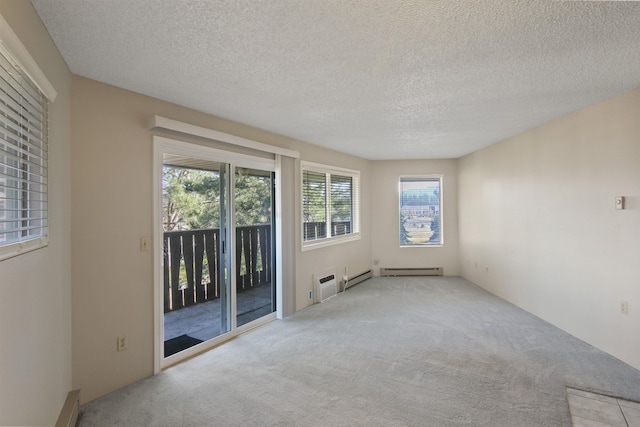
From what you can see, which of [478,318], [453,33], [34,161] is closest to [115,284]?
[34,161]

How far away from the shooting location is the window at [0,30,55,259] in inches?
50.1

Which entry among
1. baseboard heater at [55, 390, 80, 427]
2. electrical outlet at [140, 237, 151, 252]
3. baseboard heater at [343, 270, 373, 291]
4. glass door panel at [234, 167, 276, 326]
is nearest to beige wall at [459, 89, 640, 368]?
baseboard heater at [343, 270, 373, 291]

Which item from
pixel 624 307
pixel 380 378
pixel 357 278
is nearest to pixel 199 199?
pixel 380 378

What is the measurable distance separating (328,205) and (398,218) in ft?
6.24

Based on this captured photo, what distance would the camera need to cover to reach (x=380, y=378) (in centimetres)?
256

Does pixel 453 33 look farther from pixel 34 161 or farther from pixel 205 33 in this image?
pixel 34 161

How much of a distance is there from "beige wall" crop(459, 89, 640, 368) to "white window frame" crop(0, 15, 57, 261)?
4221 millimetres

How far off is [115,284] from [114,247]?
30cm

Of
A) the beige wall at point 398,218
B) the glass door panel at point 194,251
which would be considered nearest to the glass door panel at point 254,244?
the glass door panel at point 194,251

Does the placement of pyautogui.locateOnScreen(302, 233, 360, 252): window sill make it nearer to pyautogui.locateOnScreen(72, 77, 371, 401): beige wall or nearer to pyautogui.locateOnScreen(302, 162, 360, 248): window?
pyautogui.locateOnScreen(302, 162, 360, 248): window

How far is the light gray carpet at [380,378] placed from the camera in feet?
6.89

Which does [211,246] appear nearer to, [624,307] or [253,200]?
[253,200]

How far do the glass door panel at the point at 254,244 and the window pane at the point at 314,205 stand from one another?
0.74 metres

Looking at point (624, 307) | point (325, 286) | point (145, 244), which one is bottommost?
point (325, 286)
